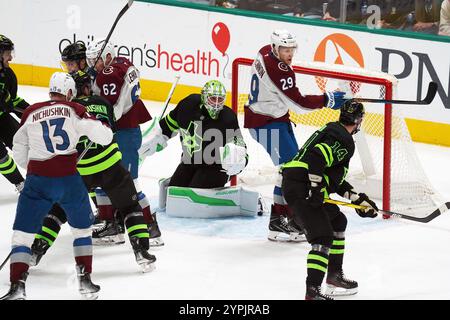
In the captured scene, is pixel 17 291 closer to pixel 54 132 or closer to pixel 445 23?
pixel 54 132

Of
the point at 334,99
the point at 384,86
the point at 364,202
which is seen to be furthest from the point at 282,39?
the point at 364,202

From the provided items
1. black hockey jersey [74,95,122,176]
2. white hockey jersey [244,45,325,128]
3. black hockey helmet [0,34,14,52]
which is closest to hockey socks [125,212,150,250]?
black hockey jersey [74,95,122,176]

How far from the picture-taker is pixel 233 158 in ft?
21.7

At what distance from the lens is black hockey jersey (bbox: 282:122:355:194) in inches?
201

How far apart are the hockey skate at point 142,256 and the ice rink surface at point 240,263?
5cm

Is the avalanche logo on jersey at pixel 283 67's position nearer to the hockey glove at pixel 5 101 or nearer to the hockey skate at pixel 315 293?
the hockey skate at pixel 315 293

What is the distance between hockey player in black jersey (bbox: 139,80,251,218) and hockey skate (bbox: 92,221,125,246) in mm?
750

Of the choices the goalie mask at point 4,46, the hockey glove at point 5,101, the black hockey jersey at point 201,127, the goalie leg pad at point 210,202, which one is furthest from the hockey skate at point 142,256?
the goalie mask at point 4,46

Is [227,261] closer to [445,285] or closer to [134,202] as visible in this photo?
[134,202]

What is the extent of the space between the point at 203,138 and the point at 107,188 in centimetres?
121

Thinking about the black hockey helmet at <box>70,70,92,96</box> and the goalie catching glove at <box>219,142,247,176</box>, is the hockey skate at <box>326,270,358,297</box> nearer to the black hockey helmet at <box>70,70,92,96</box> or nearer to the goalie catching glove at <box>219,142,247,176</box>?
the goalie catching glove at <box>219,142,247,176</box>

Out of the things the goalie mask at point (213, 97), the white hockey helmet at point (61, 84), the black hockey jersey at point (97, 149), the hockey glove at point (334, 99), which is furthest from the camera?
the goalie mask at point (213, 97)

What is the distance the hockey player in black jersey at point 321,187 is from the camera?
5.11m
